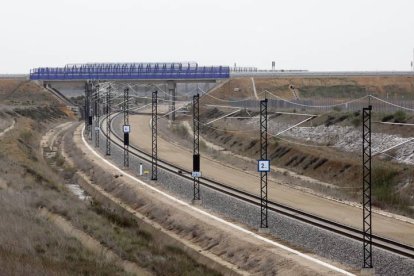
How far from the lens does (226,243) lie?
27.3m

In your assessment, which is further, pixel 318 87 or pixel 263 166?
pixel 318 87

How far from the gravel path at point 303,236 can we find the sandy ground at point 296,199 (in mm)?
2370

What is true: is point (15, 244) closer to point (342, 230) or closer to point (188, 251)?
point (188, 251)

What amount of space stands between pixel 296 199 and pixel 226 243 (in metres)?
10.9

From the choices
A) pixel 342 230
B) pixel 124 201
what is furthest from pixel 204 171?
pixel 342 230

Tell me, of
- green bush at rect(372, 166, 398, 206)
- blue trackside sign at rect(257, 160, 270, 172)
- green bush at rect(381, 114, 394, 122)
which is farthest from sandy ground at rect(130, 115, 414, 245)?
green bush at rect(381, 114, 394, 122)

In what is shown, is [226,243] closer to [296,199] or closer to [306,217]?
[306,217]

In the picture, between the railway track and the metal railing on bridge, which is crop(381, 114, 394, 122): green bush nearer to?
the railway track

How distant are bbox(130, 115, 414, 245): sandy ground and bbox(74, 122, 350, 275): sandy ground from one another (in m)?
5.05

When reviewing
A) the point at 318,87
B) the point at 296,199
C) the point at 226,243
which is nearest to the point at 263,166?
the point at 226,243

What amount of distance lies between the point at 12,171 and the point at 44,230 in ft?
60.6

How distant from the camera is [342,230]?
2816cm

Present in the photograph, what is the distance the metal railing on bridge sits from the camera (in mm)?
99062

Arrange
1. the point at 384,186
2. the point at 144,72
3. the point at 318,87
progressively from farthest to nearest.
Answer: the point at 318,87
the point at 144,72
the point at 384,186
